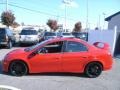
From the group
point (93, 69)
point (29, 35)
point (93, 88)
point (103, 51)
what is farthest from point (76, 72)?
point (29, 35)

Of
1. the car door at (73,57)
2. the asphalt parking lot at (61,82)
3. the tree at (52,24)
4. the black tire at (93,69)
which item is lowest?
the asphalt parking lot at (61,82)

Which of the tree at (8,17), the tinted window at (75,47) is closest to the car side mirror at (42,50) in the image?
the tinted window at (75,47)

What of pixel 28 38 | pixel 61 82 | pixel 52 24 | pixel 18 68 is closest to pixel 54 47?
pixel 18 68

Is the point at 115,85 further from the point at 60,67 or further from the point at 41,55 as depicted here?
the point at 41,55

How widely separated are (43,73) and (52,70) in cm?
56

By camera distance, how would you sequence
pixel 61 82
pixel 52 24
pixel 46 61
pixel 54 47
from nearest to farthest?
pixel 61 82
pixel 46 61
pixel 54 47
pixel 52 24

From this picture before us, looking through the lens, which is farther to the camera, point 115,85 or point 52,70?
point 52,70

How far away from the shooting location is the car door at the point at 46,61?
9945 millimetres

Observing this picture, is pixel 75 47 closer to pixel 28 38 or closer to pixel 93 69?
pixel 93 69

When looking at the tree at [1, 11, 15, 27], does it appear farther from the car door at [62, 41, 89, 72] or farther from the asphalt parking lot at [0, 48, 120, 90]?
the car door at [62, 41, 89, 72]

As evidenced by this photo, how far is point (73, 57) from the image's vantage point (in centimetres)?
1009

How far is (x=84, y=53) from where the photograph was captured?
10211mm

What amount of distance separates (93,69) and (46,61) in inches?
68.8

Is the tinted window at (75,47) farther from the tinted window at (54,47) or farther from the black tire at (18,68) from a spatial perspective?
the black tire at (18,68)
